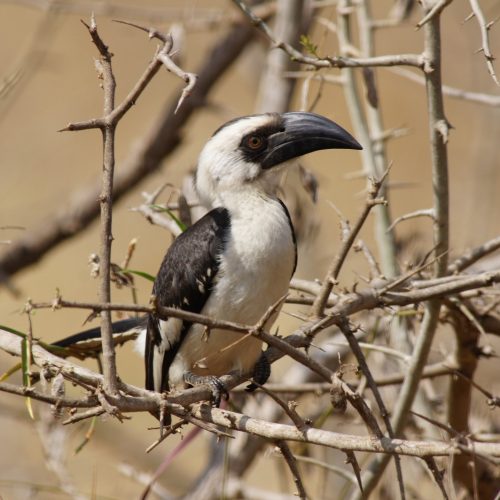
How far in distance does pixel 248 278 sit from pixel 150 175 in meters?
2.44

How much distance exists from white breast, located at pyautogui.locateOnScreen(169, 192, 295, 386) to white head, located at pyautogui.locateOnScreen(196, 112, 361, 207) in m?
0.19

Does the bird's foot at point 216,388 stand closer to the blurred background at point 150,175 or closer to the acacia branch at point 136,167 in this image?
the blurred background at point 150,175

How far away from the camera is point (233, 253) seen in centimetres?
327

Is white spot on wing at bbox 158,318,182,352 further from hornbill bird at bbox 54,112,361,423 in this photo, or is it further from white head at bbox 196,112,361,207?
white head at bbox 196,112,361,207

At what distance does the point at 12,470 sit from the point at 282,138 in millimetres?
3886

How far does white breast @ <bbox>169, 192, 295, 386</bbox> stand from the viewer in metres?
3.21

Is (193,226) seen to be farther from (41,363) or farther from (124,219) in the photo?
(124,219)

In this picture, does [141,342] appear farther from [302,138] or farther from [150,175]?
[150,175]

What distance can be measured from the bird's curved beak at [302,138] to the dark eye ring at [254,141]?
37mm

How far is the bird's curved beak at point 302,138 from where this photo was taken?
3.31m

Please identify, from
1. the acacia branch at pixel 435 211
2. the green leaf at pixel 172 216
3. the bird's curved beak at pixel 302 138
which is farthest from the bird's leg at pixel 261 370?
the bird's curved beak at pixel 302 138

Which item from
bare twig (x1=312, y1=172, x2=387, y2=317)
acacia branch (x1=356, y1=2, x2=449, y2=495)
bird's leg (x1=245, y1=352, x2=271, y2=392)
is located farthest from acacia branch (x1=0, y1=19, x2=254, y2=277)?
bare twig (x1=312, y1=172, x2=387, y2=317)

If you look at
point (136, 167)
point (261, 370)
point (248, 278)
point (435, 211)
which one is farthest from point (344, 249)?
point (136, 167)

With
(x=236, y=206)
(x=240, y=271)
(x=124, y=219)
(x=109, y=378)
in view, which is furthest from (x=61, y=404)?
(x=124, y=219)
